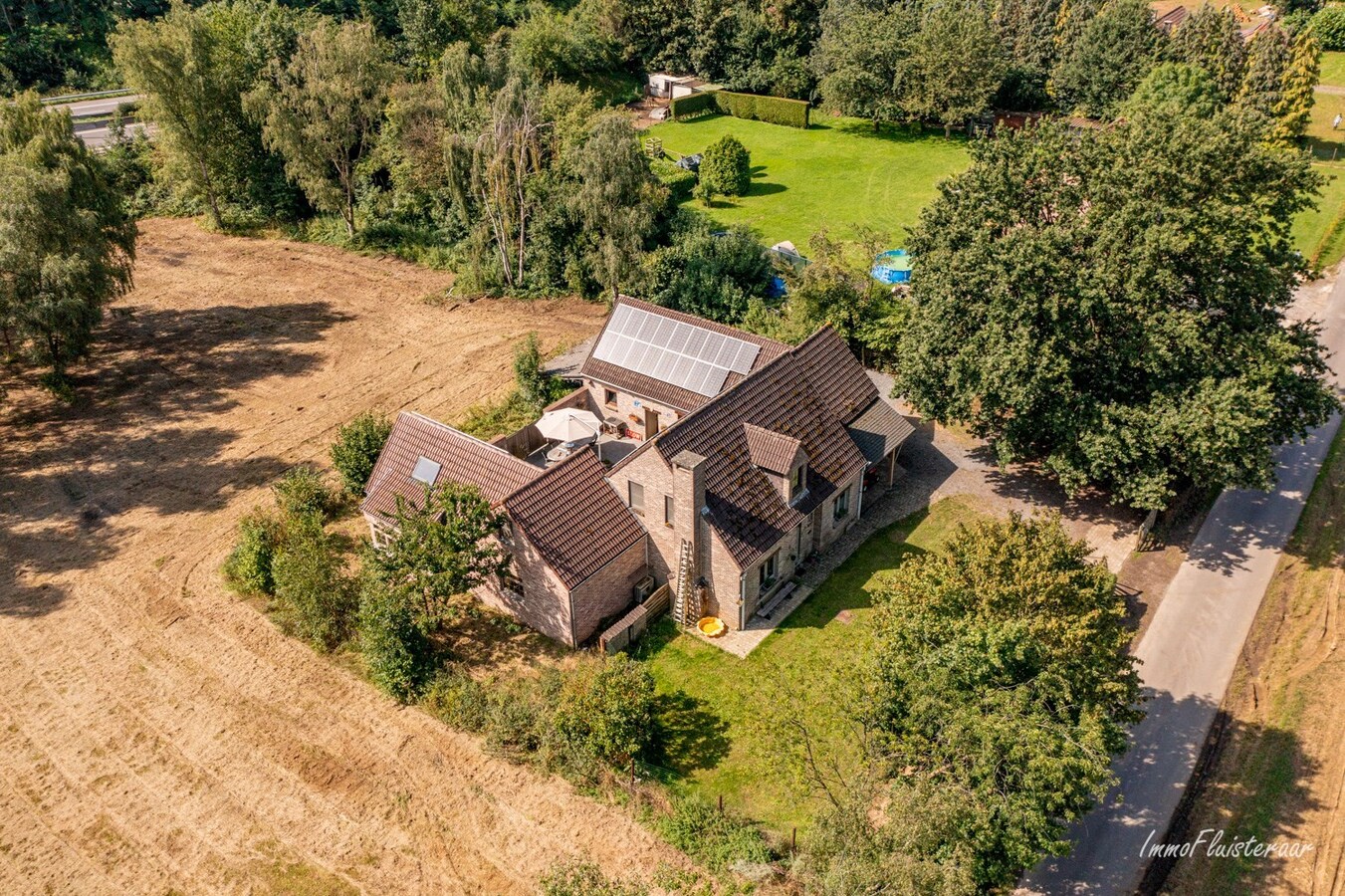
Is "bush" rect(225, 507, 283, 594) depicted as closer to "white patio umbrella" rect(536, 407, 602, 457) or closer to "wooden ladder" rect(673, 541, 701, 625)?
"white patio umbrella" rect(536, 407, 602, 457)

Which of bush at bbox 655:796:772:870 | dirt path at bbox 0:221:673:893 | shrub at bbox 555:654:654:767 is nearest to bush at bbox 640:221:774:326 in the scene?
dirt path at bbox 0:221:673:893

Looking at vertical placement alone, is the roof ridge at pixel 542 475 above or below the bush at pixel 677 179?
below

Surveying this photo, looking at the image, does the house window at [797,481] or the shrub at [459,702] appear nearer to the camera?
the shrub at [459,702]

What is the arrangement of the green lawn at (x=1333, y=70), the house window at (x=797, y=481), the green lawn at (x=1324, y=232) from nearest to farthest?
1. the house window at (x=797, y=481)
2. the green lawn at (x=1324, y=232)
3. the green lawn at (x=1333, y=70)

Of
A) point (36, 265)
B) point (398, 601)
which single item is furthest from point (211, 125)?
point (398, 601)

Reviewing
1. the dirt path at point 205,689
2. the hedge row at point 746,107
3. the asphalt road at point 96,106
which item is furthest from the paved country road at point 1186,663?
the asphalt road at point 96,106

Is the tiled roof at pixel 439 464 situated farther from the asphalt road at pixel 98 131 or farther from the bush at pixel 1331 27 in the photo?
the bush at pixel 1331 27
